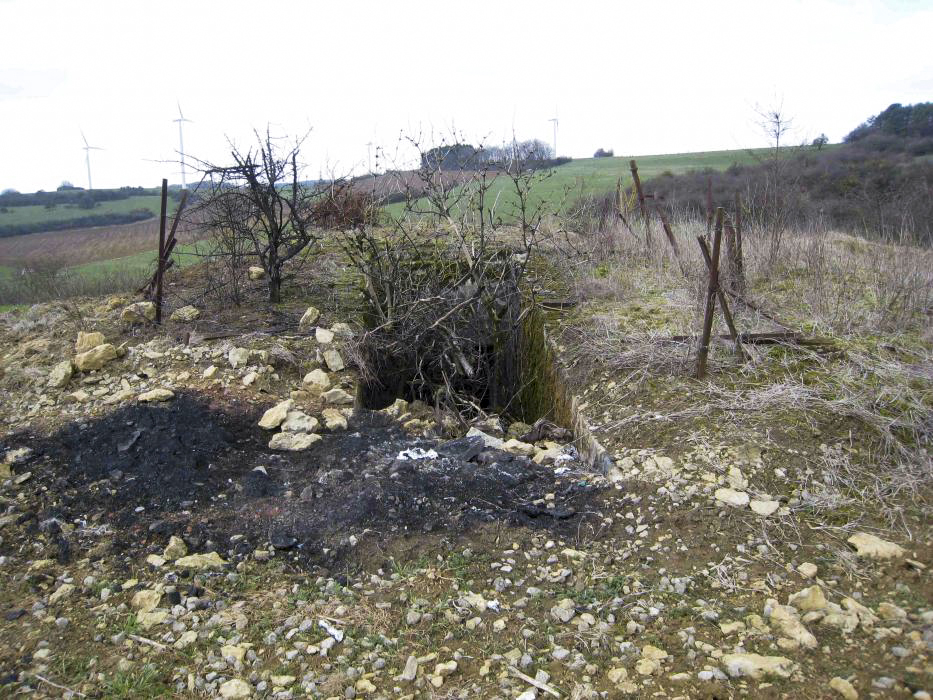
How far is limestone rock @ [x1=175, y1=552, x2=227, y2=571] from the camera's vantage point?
2852 millimetres

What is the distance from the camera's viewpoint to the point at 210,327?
5660mm

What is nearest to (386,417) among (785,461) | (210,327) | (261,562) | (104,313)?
(261,562)

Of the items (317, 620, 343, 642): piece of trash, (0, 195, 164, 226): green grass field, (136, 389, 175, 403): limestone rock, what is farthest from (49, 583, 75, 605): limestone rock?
(0, 195, 164, 226): green grass field

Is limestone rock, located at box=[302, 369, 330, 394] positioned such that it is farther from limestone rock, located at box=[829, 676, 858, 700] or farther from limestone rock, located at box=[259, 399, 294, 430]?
limestone rock, located at box=[829, 676, 858, 700]

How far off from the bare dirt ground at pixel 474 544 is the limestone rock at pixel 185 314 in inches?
43.9

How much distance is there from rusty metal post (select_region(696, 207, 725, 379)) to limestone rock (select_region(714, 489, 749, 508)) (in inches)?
47.5

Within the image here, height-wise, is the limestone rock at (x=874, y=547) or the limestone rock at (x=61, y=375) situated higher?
the limestone rock at (x=61, y=375)

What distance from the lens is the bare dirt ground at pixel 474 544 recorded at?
2.24 m

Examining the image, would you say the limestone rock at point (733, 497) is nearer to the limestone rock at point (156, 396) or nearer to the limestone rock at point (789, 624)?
the limestone rock at point (789, 624)

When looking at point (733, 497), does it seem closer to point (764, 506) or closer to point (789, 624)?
point (764, 506)

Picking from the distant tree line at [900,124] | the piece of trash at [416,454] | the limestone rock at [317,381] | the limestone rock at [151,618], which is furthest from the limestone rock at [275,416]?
the distant tree line at [900,124]

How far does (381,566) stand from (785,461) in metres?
2.15

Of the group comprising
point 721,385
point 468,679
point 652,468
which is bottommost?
point 468,679

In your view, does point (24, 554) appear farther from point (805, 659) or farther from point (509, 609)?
point (805, 659)
